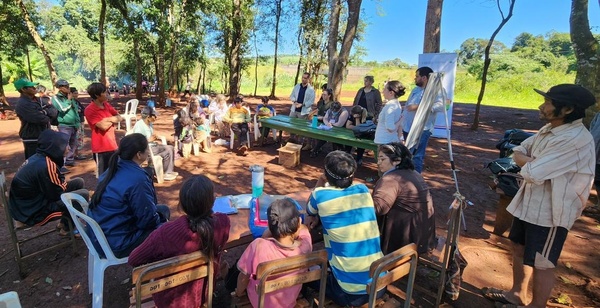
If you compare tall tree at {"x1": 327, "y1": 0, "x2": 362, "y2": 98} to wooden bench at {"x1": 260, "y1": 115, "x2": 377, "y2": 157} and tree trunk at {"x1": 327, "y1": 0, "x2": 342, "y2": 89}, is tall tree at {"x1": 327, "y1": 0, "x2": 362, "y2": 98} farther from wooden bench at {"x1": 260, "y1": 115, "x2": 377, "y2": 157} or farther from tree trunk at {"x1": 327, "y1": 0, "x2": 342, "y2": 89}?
wooden bench at {"x1": 260, "y1": 115, "x2": 377, "y2": 157}

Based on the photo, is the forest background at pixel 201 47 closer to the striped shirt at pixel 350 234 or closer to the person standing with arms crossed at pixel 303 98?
the person standing with arms crossed at pixel 303 98

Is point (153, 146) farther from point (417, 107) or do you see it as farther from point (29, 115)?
point (417, 107)

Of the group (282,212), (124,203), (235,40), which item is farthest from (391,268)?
(235,40)

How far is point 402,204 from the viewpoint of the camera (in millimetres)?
2482

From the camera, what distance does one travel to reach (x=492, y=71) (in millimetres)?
29453

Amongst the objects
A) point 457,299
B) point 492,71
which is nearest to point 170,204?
point 457,299

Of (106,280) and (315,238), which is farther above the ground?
(315,238)

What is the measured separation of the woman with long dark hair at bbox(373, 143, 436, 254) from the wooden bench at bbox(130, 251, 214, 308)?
1364mm

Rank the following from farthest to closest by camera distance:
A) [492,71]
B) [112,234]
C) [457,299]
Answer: [492,71] < [457,299] < [112,234]

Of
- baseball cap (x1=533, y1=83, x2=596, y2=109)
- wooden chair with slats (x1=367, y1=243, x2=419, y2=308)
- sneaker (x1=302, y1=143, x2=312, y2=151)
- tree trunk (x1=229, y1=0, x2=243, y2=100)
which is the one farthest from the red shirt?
tree trunk (x1=229, y1=0, x2=243, y2=100)

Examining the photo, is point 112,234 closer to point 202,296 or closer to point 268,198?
point 202,296

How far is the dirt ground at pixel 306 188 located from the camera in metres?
2.84

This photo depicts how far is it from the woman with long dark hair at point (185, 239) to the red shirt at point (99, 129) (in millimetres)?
3071

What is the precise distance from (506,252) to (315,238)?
8.38 feet
